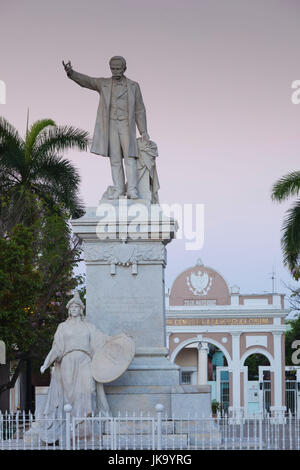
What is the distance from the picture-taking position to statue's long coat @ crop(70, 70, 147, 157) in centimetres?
1462

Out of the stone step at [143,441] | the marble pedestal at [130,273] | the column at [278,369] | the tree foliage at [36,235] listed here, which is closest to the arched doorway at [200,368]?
the column at [278,369]

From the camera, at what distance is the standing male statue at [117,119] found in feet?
47.9

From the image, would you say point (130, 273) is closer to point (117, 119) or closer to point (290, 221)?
point (117, 119)

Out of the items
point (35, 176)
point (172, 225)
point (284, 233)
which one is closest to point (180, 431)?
point (172, 225)

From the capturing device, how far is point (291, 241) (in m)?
24.2

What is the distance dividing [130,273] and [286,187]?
11518mm

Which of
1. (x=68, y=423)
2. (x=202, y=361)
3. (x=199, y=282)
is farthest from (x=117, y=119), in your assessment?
(x=202, y=361)

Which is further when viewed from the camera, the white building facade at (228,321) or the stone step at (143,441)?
the white building facade at (228,321)

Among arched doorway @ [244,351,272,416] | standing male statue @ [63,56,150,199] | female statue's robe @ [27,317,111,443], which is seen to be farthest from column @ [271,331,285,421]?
female statue's robe @ [27,317,111,443]

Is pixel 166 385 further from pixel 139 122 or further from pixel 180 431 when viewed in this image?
pixel 139 122

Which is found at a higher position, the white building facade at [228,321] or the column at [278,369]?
the white building facade at [228,321]

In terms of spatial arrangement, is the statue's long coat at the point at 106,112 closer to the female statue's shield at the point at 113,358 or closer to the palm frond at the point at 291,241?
the female statue's shield at the point at 113,358

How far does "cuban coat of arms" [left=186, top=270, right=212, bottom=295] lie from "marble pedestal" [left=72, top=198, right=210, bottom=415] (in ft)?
97.0

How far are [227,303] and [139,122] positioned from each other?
1171 inches
